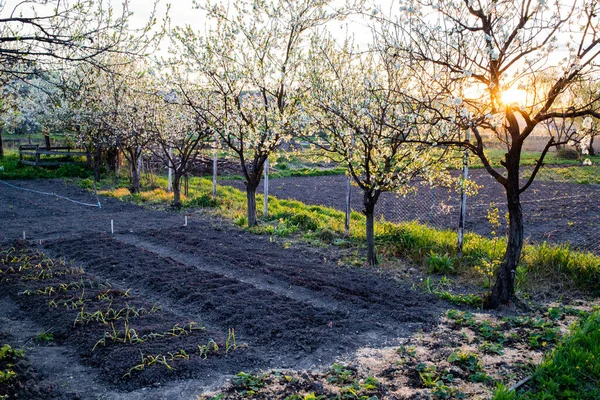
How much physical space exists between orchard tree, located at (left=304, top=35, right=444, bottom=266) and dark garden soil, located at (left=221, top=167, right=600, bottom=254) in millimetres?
1345

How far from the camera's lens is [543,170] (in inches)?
1161

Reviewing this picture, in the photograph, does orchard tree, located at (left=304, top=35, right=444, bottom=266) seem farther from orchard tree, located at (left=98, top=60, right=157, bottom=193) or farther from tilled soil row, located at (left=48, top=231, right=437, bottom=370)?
orchard tree, located at (left=98, top=60, right=157, bottom=193)

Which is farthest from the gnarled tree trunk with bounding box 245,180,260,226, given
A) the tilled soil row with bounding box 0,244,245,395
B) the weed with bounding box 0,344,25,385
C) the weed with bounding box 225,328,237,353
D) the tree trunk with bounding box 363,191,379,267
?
the weed with bounding box 0,344,25,385

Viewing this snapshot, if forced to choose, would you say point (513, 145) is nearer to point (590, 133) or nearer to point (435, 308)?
point (590, 133)

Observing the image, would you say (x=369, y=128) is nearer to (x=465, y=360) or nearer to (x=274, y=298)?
(x=274, y=298)

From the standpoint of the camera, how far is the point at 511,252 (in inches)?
256

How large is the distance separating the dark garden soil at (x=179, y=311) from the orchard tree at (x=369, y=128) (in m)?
1.66

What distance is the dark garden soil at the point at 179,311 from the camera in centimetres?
473

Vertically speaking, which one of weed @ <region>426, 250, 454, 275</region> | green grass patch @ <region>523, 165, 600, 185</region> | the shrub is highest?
the shrub

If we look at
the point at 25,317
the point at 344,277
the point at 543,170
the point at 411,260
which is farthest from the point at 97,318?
the point at 543,170

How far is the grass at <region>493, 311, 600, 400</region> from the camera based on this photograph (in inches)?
169

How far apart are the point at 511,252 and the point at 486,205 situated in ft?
35.9

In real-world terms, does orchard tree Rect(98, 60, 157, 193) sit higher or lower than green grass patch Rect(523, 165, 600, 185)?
higher

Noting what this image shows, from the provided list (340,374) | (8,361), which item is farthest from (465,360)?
(8,361)
